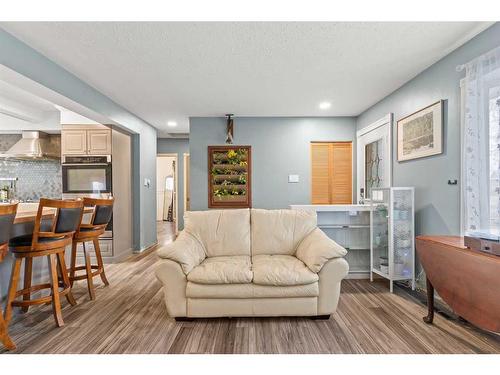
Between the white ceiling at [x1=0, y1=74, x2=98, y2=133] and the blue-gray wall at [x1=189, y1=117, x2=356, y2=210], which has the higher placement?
the white ceiling at [x1=0, y1=74, x2=98, y2=133]

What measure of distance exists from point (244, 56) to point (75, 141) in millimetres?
3162

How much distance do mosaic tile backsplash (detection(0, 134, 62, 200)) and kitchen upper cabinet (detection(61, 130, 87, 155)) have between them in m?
0.93

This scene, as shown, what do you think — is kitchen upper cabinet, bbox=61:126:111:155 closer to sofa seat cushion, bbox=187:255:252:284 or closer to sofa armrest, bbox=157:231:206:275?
sofa armrest, bbox=157:231:206:275

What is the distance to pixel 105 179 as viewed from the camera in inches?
167

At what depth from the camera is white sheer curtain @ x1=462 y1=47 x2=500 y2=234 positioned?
2.15 meters

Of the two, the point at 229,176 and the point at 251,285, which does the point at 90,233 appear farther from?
the point at 229,176

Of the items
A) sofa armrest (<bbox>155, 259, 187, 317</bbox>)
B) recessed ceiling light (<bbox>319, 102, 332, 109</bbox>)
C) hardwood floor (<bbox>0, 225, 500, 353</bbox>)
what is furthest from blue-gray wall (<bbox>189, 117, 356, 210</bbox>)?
sofa armrest (<bbox>155, 259, 187, 317</bbox>)

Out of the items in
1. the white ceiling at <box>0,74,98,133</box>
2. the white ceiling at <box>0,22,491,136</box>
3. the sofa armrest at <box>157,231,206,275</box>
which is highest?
the white ceiling at <box>0,22,491,136</box>

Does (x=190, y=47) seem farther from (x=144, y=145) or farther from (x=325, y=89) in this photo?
(x=144, y=145)

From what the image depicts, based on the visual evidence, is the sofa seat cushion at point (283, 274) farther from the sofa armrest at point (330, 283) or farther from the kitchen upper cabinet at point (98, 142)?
the kitchen upper cabinet at point (98, 142)

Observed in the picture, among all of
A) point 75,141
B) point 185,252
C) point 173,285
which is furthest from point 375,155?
point 75,141

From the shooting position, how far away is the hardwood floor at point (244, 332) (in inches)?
76.9

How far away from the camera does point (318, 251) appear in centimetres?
238
